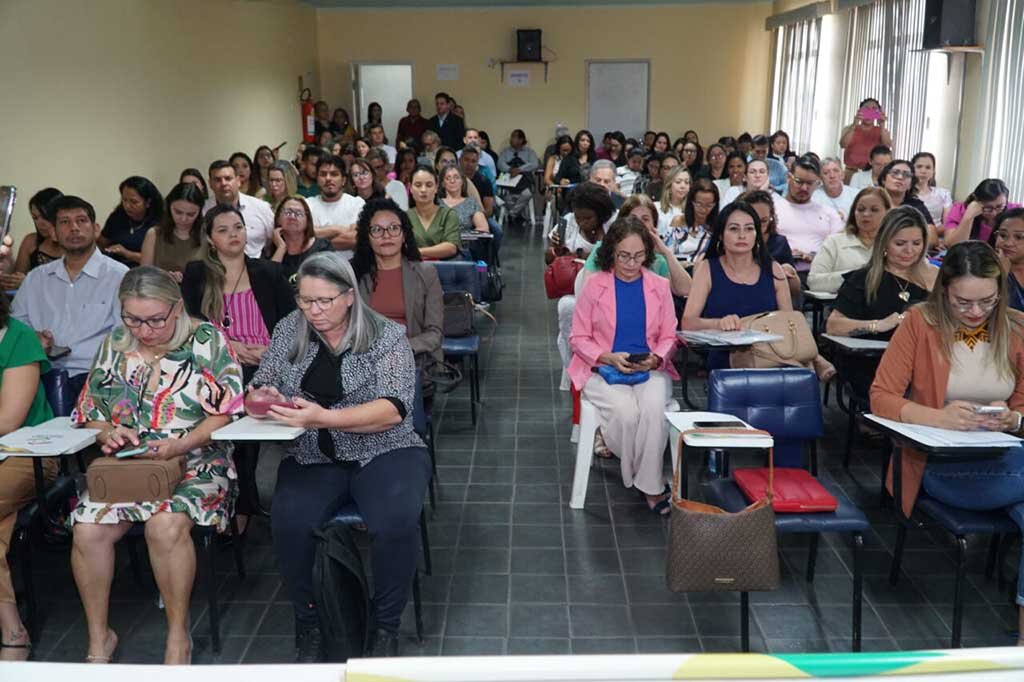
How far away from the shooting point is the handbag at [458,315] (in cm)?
533

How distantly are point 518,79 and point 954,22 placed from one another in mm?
9256

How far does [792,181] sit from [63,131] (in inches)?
220

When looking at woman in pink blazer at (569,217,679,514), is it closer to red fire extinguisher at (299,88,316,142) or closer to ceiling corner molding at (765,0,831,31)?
ceiling corner molding at (765,0,831,31)

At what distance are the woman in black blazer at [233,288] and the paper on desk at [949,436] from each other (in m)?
2.77

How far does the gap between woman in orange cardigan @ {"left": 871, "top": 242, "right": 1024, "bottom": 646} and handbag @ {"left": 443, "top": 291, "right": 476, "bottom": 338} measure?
2.46 meters

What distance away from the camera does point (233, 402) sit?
11.0 ft

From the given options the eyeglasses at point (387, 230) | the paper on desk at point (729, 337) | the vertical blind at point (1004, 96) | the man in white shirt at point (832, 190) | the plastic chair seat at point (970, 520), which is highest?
the vertical blind at point (1004, 96)

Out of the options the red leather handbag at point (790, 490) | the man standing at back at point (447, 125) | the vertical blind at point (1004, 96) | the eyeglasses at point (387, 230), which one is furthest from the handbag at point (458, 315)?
the man standing at back at point (447, 125)

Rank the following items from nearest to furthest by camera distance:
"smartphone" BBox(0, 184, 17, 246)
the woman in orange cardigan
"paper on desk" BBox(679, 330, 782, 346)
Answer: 1. the woman in orange cardigan
2. "paper on desk" BBox(679, 330, 782, 346)
3. "smartphone" BBox(0, 184, 17, 246)

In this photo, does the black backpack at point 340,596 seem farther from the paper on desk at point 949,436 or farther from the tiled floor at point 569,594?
the paper on desk at point 949,436

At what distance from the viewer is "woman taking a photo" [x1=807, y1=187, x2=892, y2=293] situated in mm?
5633

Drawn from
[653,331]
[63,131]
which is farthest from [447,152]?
[653,331]

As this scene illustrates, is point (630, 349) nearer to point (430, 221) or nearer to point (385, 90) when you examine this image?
point (430, 221)

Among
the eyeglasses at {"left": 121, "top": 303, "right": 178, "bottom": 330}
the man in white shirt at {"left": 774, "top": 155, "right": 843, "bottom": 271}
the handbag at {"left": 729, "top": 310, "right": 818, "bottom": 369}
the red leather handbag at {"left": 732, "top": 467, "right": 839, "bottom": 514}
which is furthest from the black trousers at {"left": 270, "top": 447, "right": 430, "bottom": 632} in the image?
the man in white shirt at {"left": 774, "top": 155, "right": 843, "bottom": 271}
